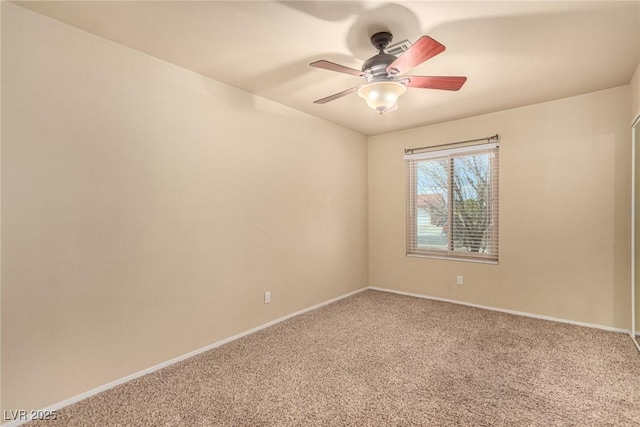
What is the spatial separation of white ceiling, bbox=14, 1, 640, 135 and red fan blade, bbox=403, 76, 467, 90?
311 mm

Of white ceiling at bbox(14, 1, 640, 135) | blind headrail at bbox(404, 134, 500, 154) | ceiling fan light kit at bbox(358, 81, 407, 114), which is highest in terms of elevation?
white ceiling at bbox(14, 1, 640, 135)

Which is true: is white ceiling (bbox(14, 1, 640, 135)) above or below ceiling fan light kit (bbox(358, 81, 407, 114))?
above

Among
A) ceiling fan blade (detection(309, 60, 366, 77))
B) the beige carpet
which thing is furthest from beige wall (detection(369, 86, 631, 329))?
ceiling fan blade (detection(309, 60, 366, 77))

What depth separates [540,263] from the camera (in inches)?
136

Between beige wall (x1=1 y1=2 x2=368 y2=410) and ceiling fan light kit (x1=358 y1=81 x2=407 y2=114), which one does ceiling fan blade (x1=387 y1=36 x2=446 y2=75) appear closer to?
ceiling fan light kit (x1=358 y1=81 x2=407 y2=114)

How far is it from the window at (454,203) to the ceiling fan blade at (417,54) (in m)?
2.41

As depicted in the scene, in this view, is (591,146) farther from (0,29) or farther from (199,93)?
(0,29)

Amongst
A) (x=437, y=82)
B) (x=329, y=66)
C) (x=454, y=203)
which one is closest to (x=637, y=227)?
(x=454, y=203)

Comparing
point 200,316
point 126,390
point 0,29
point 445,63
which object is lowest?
point 126,390

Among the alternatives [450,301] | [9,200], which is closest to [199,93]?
[9,200]

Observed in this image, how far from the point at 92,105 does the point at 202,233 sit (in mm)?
1203

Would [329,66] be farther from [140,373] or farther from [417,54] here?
[140,373]

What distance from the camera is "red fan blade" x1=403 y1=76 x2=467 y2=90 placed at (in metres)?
2.04

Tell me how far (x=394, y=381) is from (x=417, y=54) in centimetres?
213
